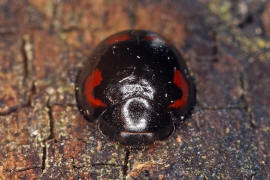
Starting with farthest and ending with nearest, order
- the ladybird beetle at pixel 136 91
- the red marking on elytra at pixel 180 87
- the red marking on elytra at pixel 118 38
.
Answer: the red marking on elytra at pixel 118 38 < the red marking on elytra at pixel 180 87 < the ladybird beetle at pixel 136 91

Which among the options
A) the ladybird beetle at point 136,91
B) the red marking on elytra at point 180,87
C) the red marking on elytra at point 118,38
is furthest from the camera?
the red marking on elytra at point 118,38

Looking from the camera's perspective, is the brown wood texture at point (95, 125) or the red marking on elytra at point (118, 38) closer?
the brown wood texture at point (95, 125)

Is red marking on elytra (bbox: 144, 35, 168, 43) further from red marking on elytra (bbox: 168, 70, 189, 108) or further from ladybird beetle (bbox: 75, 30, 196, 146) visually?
red marking on elytra (bbox: 168, 70, 189, 108)

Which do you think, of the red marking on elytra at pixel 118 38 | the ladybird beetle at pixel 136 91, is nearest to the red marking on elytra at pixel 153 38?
the ladybird beetle at pixel 136 91

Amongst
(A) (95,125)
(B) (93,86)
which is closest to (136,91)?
(B) (93,86)

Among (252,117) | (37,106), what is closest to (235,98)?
(252,117)

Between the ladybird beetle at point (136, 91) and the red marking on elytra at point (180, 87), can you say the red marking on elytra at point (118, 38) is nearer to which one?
the ladybird beetle at point (136, 91)

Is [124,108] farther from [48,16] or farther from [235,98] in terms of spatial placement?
[48,16]
